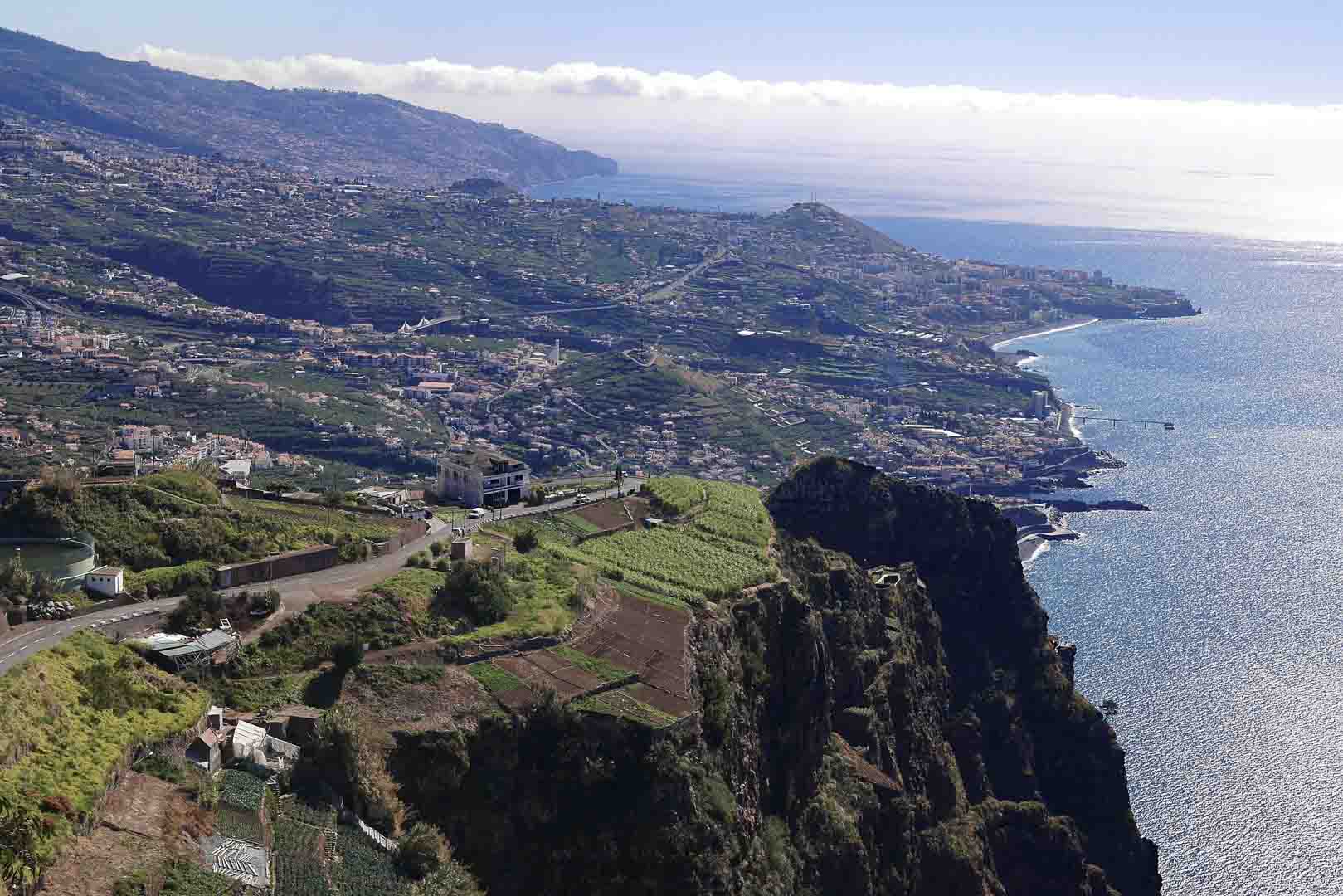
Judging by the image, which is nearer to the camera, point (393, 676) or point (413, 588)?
point (393, 676)

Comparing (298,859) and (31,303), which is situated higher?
(298,859)

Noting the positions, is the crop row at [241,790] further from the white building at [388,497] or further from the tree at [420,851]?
the white building at [388,497]

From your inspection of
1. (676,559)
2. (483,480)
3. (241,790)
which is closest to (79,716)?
(241,790)

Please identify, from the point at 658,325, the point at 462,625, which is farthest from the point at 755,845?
the point at 658,325

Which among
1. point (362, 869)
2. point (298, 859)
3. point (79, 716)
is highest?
point (79, 716)

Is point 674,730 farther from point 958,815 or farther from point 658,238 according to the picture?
point 658,238

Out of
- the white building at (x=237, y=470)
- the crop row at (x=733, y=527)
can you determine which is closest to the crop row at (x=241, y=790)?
the crop row at (x=733, y=527)

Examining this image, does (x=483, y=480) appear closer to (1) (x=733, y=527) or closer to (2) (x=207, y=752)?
(1) (x=733, y=527)
